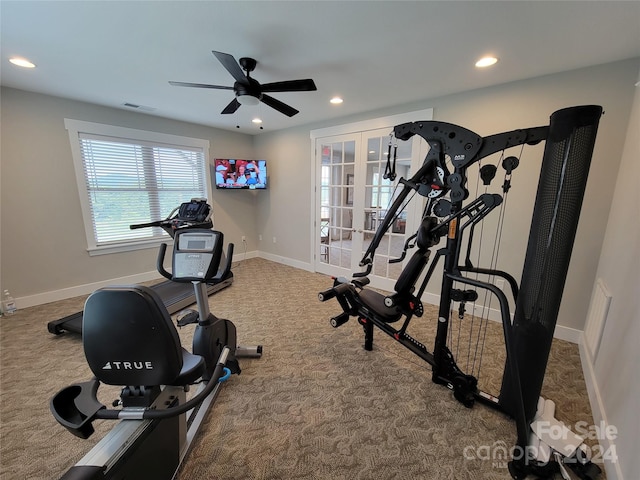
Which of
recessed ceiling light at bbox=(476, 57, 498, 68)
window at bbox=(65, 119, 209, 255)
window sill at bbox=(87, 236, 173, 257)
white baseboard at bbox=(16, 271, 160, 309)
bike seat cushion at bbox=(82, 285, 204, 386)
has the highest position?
recessed ceiling light at bbox=(476, 57, 498, 68)

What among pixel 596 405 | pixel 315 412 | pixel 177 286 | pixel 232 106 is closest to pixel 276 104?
pixel 232 106

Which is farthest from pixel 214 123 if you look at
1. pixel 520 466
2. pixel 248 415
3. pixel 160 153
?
pixel 520 466

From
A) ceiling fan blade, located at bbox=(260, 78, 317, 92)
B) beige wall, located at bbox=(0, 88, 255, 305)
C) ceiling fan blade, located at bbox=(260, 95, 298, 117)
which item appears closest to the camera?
ceiling fan blade, located at bbox=(260, 78, 317, 92)

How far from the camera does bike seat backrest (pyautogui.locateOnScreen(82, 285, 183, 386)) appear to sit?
3.24ft

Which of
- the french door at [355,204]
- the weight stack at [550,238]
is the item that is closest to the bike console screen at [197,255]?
the weight stack at [550,238]

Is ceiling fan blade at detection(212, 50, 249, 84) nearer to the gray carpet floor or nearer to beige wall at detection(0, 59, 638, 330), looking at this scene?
beige wall at detection(0, 59, 638, 330)

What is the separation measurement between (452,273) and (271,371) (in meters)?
1.59

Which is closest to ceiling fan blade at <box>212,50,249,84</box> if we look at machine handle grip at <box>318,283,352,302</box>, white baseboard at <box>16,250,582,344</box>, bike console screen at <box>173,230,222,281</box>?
bike console screen at <box>173,230,222,281</box>

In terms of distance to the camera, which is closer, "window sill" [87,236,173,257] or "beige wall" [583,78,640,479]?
"beige wall" [583,78,640,479]

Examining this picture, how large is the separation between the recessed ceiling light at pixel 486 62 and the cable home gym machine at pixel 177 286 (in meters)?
3.06

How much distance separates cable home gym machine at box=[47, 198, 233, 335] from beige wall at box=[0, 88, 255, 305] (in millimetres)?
973

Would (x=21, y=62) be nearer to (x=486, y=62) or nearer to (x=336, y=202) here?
(x=336, y=202)

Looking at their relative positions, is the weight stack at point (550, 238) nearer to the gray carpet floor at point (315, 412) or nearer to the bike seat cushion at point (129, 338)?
the gray carpet floor at point (315, 412)

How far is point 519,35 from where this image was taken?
1827 millimetres
